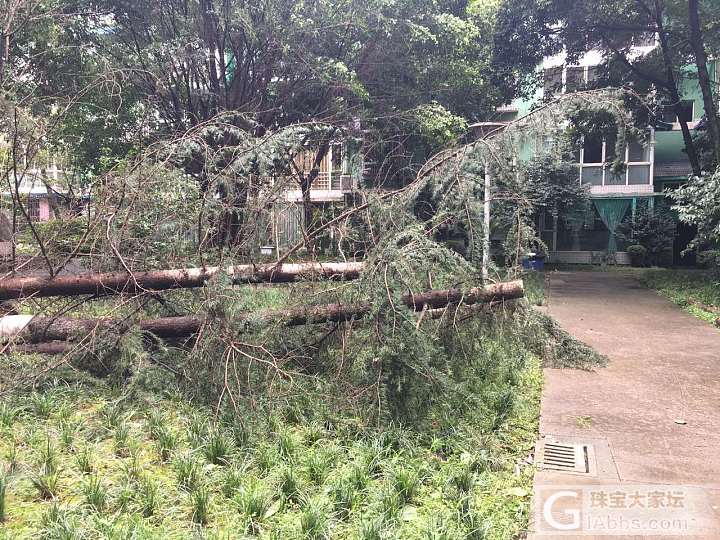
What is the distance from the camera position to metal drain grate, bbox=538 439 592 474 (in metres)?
3.57

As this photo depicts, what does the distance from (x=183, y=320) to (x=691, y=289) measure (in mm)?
11571

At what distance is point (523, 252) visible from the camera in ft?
17.3

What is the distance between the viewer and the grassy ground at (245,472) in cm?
271

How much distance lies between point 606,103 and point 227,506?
384 cm

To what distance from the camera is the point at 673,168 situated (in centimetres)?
1995

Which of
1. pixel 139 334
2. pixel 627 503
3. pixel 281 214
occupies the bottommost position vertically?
pixel 627 503

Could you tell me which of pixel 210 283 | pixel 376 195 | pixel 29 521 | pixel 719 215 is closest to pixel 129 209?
pixel 210 283

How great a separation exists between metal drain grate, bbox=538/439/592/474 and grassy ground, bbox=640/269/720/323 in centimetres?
653

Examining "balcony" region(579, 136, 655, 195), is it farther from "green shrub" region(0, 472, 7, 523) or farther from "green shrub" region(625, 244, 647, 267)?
"green shrub" region(0, 472, 7, 523)

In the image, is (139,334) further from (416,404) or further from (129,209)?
(416,404)

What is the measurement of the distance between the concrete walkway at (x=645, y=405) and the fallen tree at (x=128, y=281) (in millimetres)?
2302

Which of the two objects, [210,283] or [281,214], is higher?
[281,214]

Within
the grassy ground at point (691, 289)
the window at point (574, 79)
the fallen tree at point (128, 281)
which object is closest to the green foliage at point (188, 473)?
the fallen tree at point (128, 281)

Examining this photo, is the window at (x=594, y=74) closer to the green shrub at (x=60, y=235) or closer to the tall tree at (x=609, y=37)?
the tall tree at (x=609, y=37)
